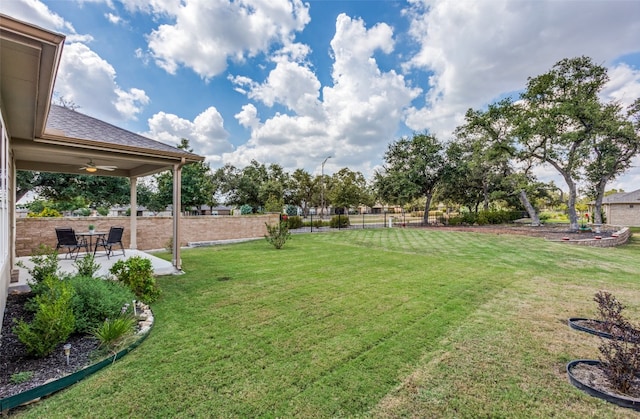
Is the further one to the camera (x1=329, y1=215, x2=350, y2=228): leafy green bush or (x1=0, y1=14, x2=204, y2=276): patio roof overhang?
(x1=329, y1=215, x2=350, y2=228): leafy green bush

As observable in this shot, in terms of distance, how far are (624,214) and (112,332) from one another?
37149mm

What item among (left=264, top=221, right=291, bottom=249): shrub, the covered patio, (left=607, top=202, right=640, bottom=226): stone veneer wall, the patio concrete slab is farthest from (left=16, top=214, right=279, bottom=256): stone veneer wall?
(left=607, top=202, right=640, bottom=226): stone veneer wall

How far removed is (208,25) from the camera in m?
9.45

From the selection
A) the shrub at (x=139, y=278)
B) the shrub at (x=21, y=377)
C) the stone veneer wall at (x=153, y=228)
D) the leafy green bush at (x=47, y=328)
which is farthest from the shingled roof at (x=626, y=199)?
the shrub at (x=21, y=377)

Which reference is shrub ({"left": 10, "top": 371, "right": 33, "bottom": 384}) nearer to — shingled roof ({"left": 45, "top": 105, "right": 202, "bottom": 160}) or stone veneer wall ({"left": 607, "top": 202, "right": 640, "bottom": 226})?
shingled roof ({"left": 45, "top": 105, "right": 202, "bottom": 160})

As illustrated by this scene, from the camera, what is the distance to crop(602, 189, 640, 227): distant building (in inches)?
967

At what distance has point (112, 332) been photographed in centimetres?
310

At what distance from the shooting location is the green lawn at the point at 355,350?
2205 mm

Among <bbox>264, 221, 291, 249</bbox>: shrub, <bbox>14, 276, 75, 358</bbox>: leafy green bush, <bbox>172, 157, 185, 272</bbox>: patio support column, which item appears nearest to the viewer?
<bbox>14, 276, 75, 358</bbox>: leafy green bush

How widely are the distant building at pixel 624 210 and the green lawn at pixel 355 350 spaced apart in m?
27.1

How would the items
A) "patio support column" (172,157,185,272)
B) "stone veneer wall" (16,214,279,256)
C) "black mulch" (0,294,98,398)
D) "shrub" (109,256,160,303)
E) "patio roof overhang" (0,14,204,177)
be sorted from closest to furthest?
"patio roof overhang" (0,14,204,177) < "black mulch" (0,294,98,398) < "shrub" (109,256,160,303) < "patio support column" (172,157,185,272) < "stone veneer wall" (16,214,279,256)

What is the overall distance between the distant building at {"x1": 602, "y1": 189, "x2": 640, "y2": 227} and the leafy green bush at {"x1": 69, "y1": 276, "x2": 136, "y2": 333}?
1425 inches

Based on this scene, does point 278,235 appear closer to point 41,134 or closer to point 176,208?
point 176,208

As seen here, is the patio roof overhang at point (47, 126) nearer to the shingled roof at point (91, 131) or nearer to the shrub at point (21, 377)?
the shingled roof at point (91, 131)
